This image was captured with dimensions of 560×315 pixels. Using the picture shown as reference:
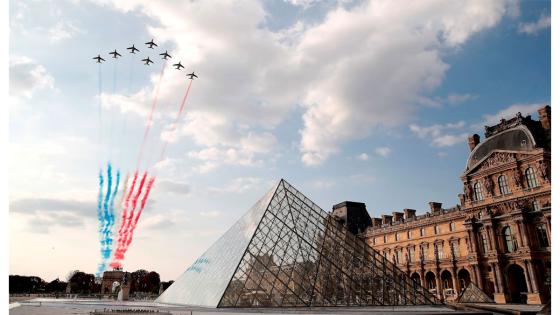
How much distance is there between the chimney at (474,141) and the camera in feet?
159

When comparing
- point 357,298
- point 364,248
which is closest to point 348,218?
point 364,248

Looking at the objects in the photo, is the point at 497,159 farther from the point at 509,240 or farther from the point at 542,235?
the point at 542,235

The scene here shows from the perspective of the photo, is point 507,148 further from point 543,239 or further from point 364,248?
point 364,248

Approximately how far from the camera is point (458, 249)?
47.8 meters

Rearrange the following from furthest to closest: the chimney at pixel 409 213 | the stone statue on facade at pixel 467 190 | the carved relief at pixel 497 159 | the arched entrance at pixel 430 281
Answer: the chimney at pixel 409 213, the arched entrance at pixel 430 281, the stone statue on facade at pixel 467 190, the carved relief at pixel 497 159

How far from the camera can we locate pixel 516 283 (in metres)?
40.5

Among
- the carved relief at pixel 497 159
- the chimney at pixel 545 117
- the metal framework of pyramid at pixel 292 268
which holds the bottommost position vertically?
the metal framework of pyramid at pixel 292 268

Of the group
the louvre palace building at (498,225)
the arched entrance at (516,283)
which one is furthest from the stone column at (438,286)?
the arched entrance at (516,283)

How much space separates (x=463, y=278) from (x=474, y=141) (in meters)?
17.1

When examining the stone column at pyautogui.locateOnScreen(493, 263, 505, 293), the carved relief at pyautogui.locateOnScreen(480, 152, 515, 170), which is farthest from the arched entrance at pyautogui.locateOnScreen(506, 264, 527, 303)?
the carved relief at pyautogui.locateOnScreen(480, 152, 515, 170)

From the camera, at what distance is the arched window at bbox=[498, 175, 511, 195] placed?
42.1 meters

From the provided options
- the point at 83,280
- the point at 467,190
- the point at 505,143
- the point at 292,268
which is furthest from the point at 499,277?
the point at 83,280

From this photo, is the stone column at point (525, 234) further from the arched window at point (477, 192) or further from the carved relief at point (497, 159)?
the carved relief at point (497, 159)

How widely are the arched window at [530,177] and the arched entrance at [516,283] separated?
338 inches
